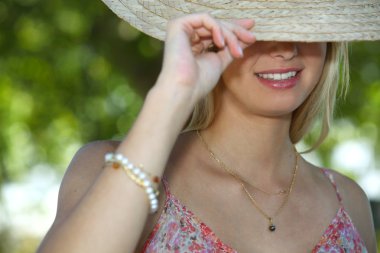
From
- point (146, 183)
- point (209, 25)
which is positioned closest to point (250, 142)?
point (209, 25)

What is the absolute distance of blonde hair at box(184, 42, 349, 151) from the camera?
3.14 meters

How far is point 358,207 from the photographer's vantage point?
3.42 m

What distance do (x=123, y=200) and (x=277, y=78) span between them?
791 millimetres

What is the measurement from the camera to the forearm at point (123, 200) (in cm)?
229

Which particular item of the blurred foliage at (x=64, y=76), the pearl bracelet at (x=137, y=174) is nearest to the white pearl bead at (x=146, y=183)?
the pearl bracelet at (x=137, y=174)

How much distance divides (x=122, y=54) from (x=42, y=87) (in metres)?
1.81

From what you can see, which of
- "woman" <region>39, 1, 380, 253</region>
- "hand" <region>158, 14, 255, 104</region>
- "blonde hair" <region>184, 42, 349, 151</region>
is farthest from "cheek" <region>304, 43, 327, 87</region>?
"hand" <region>158, 14, 255, 104</region>

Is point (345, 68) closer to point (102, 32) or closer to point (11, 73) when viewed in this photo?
point (102, 32)

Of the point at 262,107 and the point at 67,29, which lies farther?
the point at 67,29

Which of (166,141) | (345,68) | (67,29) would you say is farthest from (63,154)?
(166,141)

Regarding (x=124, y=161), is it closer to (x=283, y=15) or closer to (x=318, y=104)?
(x=283, y=15)

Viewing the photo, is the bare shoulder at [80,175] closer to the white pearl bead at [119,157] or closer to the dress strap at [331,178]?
the white pearl bead at [119,157]

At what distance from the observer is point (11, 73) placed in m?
9.07

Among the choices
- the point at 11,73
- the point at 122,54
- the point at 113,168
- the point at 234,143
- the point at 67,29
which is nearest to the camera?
the point at 113,168
